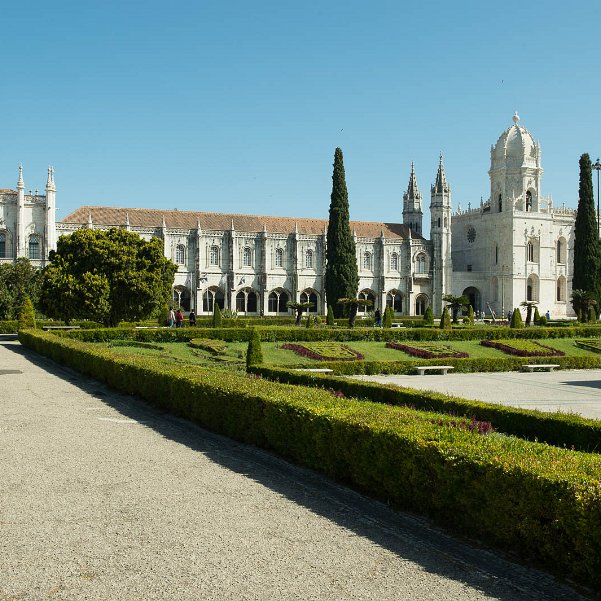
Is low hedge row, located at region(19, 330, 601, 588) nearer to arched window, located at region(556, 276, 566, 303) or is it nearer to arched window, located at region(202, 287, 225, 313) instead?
arched window, located at region(202, 287, 225, 313)

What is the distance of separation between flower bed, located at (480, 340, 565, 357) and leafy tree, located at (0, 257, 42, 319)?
97.1 ft

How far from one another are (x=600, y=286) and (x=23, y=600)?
196 feet

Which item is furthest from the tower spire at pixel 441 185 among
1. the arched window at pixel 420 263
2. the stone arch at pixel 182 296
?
the stone arch at pixel 182 296

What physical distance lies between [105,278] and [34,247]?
2848 centimetres

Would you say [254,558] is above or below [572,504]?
below

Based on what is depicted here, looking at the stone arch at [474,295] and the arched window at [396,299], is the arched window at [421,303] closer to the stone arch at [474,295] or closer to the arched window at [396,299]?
the arched window at [396,299]

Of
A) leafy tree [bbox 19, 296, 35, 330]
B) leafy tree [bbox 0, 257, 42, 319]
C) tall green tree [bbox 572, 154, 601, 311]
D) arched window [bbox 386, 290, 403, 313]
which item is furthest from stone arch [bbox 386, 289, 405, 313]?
leafy tree [bbox 19, 296, 35, 330]

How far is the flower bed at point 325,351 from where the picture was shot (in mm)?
26656

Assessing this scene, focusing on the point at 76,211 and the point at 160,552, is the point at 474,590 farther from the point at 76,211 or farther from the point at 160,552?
the point at 76,211

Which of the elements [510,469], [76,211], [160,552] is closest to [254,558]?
[160,552]

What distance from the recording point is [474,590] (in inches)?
226

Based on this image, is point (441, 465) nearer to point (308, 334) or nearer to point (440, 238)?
point (308, 334)

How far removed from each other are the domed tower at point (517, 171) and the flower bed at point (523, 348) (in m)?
44.6

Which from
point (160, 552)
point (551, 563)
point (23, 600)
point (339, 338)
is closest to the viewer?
point (23, 600)
